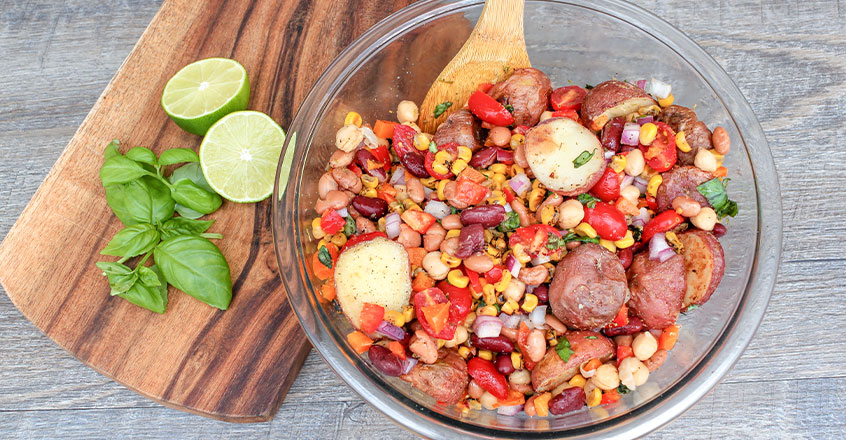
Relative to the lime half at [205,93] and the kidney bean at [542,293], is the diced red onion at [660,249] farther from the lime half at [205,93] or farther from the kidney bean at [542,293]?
the lime half at [205,93]

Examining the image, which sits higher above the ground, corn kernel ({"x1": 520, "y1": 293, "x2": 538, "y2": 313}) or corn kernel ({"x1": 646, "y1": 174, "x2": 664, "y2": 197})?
corn kernel ({"x1": 646, "y1": 174, "x2": 664, "y2": 197})

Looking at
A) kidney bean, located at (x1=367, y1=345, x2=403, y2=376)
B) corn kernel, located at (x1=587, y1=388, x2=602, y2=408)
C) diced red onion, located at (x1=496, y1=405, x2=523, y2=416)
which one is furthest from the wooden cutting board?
corn kernel, located at (x1=587, y1=388, x2=602, y2=408)

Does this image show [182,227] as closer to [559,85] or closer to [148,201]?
[148,201]

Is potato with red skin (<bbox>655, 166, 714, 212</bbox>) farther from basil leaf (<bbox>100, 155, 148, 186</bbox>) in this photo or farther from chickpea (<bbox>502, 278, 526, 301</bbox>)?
basil leaf (<bbox>100, 155, 148, 186</bbox>)

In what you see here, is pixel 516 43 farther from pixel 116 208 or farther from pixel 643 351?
pixel 116 208

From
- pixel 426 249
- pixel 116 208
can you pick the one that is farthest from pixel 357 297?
pixel 116 208

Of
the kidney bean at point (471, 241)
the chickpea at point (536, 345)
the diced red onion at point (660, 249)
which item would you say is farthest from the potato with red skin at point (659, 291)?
the kidney bean at point (471, 241)
